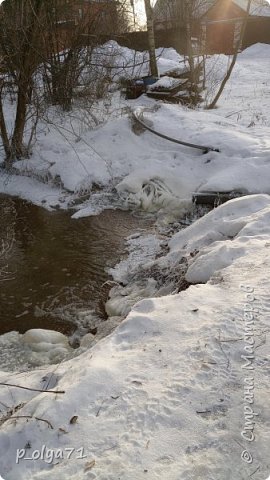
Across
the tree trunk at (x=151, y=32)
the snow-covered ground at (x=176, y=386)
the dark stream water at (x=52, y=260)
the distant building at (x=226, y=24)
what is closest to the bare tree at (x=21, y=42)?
the dark stream water at (x=52, y=260)

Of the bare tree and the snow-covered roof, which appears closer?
the bare tree

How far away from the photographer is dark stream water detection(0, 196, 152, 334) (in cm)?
527

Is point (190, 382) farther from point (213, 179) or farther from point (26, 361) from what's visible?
point (213, 179)

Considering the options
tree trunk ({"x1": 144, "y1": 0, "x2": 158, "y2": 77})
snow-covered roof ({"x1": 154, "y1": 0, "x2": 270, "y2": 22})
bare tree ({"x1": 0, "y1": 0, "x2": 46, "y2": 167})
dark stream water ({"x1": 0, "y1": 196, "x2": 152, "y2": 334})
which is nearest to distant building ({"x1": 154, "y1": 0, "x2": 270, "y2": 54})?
snow-covered roof ({"x1": 154, "y1": 0, "x2": 270, "y2": 22})

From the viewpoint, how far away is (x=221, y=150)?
8.38m

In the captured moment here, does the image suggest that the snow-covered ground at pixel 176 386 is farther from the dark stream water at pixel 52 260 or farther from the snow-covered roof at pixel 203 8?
the snow-covered roof at pixel 203 8

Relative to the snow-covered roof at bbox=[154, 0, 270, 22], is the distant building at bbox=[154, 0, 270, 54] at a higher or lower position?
lower

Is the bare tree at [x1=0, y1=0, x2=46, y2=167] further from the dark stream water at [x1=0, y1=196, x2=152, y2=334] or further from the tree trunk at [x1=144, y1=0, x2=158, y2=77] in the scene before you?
the tree trunk at [x1=144, y1=0, x2=158, y2=77]

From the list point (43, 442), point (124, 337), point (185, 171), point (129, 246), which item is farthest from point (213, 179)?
point (43, 442)

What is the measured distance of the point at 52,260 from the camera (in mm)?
6410

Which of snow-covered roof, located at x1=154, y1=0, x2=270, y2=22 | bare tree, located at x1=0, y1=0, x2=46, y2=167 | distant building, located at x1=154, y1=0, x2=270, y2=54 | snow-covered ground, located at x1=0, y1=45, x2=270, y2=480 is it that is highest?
snow-covered roof, located at x1=154, y1=0, x2=270, y2=22

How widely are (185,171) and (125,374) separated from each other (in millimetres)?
5918

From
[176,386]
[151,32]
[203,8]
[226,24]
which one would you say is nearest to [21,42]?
[151,32]

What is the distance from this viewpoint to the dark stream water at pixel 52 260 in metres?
5.27
